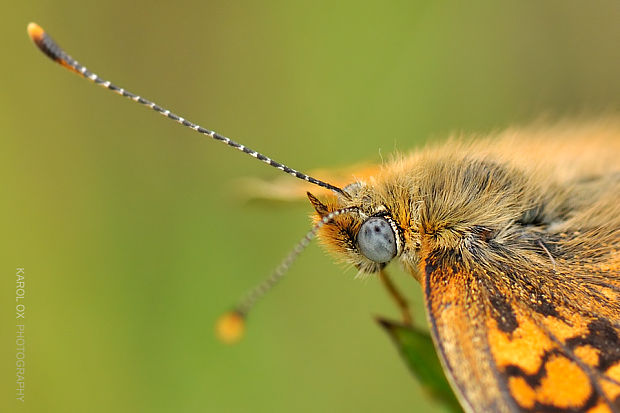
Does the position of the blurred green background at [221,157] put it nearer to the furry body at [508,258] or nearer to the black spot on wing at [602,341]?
the furry body at [508,258]

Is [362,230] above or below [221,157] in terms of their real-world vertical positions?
below

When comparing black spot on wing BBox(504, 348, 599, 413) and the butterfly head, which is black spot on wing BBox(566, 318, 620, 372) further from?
the butterfly head

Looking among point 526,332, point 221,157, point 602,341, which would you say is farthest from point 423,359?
point 221,157

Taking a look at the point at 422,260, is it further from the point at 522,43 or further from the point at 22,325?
the point at 522,43

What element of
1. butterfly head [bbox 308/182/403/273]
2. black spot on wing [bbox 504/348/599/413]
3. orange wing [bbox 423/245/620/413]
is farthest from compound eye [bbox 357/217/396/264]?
black spot on wing [bbox 504/348/599/413]

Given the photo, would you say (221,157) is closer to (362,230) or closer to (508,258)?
(362,230)

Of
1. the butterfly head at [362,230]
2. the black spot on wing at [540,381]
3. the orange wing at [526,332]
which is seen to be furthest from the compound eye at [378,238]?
the black spot on wing at [540,381]
